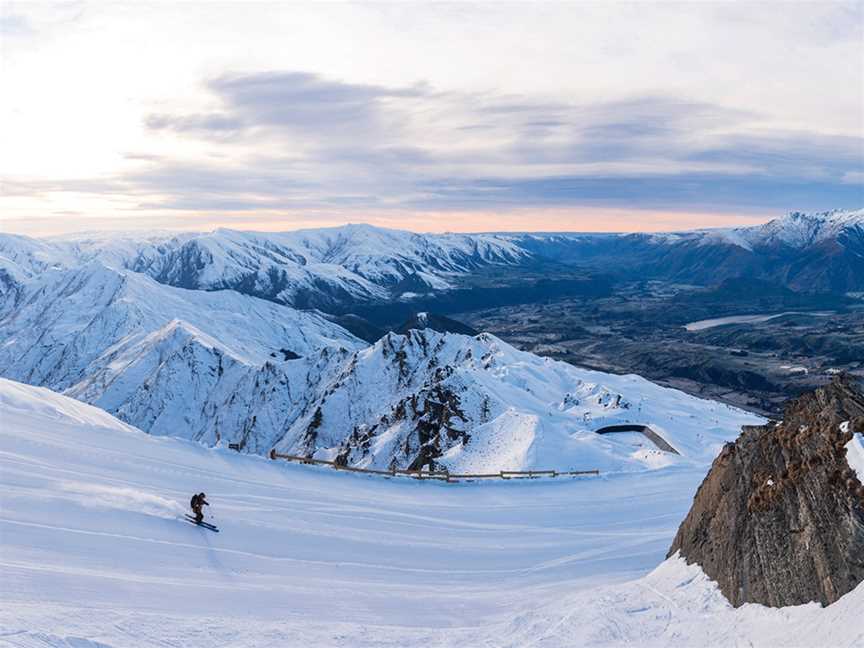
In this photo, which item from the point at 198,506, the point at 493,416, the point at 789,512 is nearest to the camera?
the point at 789,512

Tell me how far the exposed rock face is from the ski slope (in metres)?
0.53

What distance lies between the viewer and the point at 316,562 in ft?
53.8

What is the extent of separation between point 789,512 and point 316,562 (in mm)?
11009

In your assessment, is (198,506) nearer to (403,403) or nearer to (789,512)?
(789,512)

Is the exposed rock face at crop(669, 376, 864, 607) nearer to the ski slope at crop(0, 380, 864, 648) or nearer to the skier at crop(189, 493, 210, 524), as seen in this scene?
the ski slope at crop(0, 380, 864, 648)

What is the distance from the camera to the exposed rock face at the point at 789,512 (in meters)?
11.7

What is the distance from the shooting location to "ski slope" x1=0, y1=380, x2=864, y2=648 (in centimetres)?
1202

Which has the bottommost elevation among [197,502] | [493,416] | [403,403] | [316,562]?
[403,403]

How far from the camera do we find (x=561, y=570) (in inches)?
687

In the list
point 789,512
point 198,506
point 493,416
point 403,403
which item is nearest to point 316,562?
point 198,506

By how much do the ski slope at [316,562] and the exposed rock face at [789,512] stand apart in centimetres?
53

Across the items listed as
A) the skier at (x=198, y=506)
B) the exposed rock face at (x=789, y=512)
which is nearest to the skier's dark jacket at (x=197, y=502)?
the skier at (x=198, y=506)

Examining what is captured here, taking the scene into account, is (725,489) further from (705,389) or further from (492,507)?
(705,389)

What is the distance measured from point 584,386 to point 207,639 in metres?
62.2
